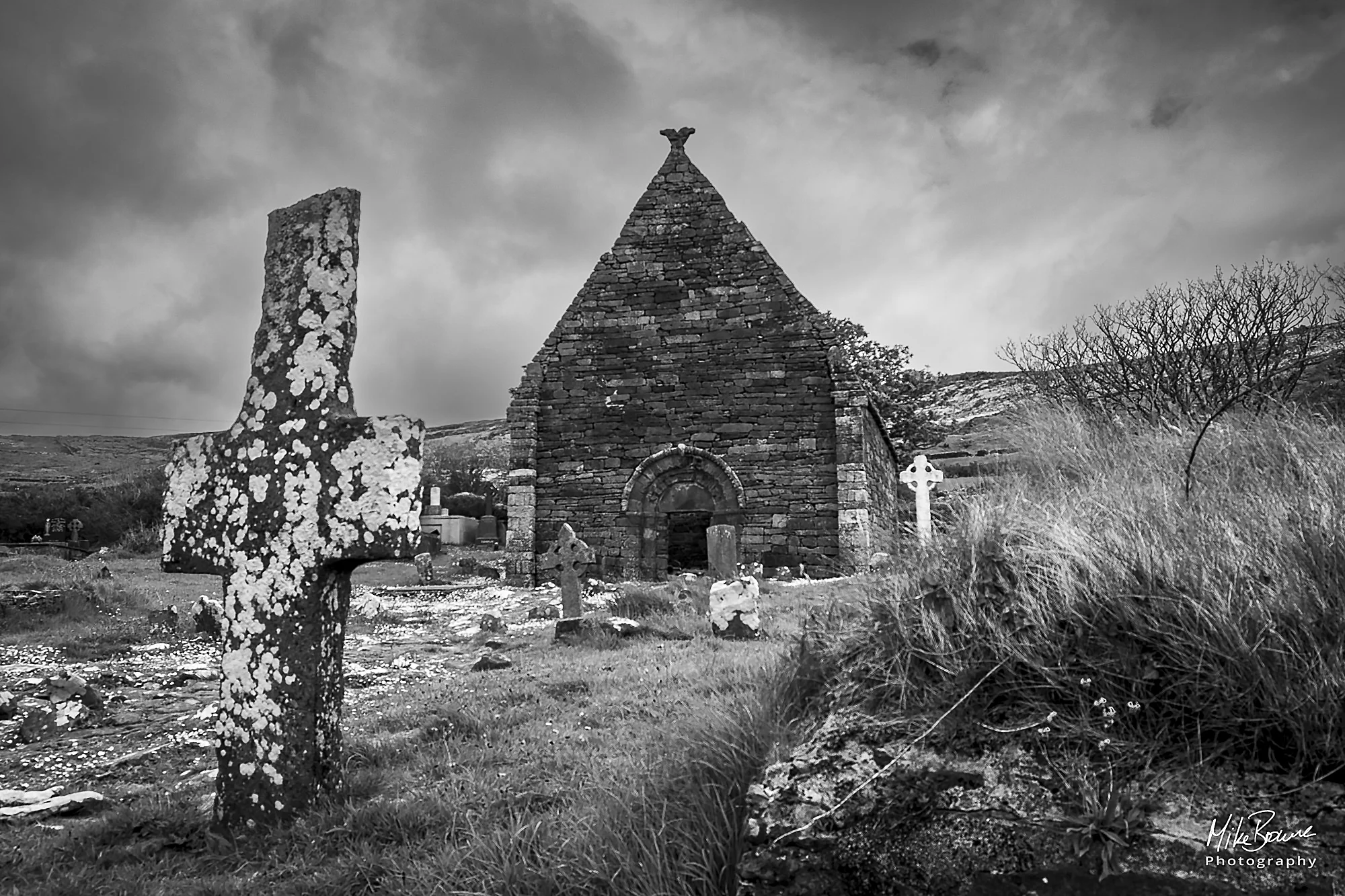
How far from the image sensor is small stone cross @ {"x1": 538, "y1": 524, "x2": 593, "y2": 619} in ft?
30.5

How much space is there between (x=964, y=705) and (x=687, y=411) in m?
13.8

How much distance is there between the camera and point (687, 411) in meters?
16.0

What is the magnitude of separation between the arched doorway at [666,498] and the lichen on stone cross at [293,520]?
39.7 feet

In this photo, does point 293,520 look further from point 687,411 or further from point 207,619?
point 687,411

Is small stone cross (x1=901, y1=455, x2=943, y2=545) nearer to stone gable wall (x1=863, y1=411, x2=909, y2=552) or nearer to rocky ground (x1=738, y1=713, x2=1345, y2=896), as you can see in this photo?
stone gable wall (x1=863, y1=411, x2=909, y2=552)

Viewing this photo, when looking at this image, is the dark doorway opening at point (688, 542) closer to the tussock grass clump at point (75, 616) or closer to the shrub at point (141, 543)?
the tussock grass clump at point (75, 616)

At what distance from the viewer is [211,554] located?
349 cm

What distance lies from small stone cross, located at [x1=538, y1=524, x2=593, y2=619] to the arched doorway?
15.2 feet

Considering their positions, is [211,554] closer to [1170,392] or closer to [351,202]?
[351,202]

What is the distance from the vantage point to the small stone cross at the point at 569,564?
9297mm

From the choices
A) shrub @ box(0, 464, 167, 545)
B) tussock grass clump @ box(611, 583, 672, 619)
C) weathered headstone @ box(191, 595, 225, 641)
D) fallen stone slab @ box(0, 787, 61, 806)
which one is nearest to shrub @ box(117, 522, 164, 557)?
shrub @ box(0, 464, 167, 545)

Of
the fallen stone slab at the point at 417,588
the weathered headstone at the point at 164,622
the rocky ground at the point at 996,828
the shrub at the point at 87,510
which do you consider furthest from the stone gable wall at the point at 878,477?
the shrub at the point at 87,510

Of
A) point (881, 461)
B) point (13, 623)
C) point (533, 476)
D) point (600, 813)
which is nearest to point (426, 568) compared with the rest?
point (533, 476)

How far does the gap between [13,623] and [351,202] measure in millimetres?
9239
